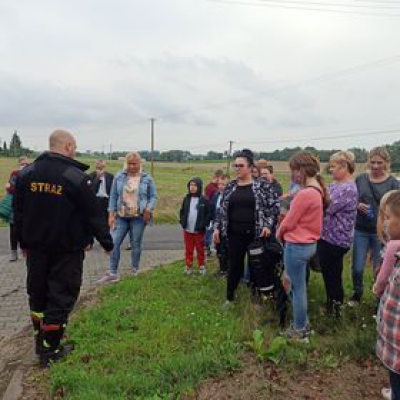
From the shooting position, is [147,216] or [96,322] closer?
[96,322]

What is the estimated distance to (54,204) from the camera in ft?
14.3

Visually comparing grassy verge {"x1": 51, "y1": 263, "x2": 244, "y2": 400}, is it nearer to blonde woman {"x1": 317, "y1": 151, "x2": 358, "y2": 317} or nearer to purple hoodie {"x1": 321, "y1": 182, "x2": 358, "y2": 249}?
blonde woman {"x1": 317, "y1": 151, "x2": 358, "y2": 317}

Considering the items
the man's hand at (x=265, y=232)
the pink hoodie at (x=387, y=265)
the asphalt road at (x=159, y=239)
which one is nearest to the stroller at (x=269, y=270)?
the man's hand at (x=265, y=232)

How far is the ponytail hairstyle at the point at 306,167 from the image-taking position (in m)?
4.71

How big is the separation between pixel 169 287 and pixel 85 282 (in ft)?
5.29

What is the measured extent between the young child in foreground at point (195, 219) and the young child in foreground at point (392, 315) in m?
4.91

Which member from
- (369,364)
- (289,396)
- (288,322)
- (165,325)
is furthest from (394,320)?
(165,325)

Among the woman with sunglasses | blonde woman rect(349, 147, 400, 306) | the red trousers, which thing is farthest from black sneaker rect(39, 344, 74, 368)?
the red trousers

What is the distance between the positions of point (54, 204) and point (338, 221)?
282 centimetres

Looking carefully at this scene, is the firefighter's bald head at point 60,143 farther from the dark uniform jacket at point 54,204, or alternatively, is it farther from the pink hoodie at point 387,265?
the pink hoodie at point 387,265

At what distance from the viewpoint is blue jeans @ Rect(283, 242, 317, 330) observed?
186 inches

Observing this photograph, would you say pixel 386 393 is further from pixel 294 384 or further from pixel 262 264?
pixel 262 264

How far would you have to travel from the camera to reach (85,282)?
7.83m

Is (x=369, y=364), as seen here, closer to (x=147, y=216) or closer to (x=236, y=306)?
(x=236, y=306)
